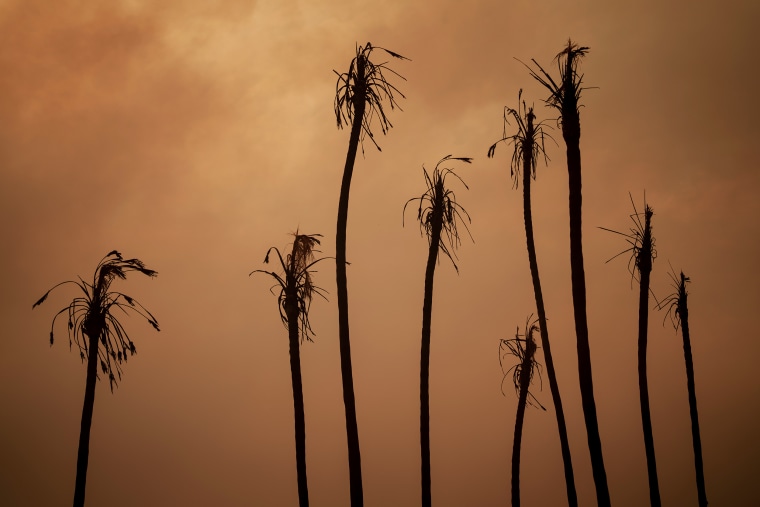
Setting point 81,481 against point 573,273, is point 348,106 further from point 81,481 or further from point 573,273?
point 81,481

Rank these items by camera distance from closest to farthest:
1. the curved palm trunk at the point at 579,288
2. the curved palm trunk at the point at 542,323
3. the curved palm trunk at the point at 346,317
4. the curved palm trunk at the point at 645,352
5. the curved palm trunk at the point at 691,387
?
the curved palm trunk at the point at 579,288 < the curved palm trunk at the point at 346,317 < the curved palm trunk at the point at 542,323 < the curved palm trunk at the point at 645,352 < the curved palm trunk at the point at 691,387

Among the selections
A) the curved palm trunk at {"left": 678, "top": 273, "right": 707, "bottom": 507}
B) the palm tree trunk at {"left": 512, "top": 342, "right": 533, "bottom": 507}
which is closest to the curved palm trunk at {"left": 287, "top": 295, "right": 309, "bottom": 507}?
the palm tree trunk at {"left": 512, "top": 342, "right": 533, "bottom": 507}

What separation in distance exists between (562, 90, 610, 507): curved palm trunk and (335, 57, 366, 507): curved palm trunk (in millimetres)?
5564

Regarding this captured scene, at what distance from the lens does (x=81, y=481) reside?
58.1ft

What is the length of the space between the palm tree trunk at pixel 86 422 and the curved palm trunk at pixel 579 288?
12.4 metres

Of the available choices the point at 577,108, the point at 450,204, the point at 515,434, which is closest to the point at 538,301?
the point at 450,204

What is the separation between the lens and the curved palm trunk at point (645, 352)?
24.3m

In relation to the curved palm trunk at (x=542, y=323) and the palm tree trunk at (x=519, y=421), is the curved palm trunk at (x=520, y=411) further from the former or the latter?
the curved palm trunk at (x=542, y=323)

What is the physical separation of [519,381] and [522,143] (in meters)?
9.02

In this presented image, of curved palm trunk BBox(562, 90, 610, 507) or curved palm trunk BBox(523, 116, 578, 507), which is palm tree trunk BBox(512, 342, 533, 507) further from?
curved palm trunk BBox(562, 90, 610, 507)

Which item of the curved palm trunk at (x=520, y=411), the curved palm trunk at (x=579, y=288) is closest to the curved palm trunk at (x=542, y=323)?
the curved palm trunk at (x=520, y=411)

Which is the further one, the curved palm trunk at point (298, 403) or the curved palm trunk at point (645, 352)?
the curved palm trunk at point (645, 352)

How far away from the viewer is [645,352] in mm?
25469

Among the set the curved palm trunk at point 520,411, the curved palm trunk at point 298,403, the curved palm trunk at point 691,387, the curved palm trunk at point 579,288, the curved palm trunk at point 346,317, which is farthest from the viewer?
the curved palm trunk at point 691,387
